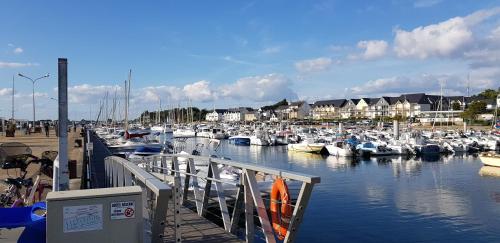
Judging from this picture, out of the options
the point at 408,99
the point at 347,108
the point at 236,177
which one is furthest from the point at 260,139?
the point at 347,108

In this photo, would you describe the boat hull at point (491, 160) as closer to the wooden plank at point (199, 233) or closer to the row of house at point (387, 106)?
the wooden plank at point (199, 233)

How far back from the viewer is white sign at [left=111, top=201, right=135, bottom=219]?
209 inches

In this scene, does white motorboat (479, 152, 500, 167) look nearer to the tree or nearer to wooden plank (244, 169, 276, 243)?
wooden plank (244, 169, 276, 243)

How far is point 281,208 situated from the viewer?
22.4ft

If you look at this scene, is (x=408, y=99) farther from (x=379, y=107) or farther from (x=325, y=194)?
(x=325, y=194)

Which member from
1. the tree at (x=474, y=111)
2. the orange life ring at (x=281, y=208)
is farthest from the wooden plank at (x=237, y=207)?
the tree at (x=474, y=111)

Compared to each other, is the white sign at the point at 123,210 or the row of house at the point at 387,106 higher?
the row of house at the point at 387,106

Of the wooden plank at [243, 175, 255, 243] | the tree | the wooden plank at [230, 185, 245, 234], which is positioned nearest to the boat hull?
the wooden plank at [230, 185, 245, 234]

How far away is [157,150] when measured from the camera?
40.0 meters

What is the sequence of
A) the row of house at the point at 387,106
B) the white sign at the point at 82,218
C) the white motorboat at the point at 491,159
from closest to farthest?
the white sign at the point at 82,218 < the white motorboat at the point at 491,159 < the row of house at the point at 387,106

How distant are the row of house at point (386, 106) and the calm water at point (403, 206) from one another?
108 metres

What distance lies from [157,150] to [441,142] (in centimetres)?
4114

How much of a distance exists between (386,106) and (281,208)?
A: 16460 cm

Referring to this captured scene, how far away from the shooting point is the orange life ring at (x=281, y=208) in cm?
660
